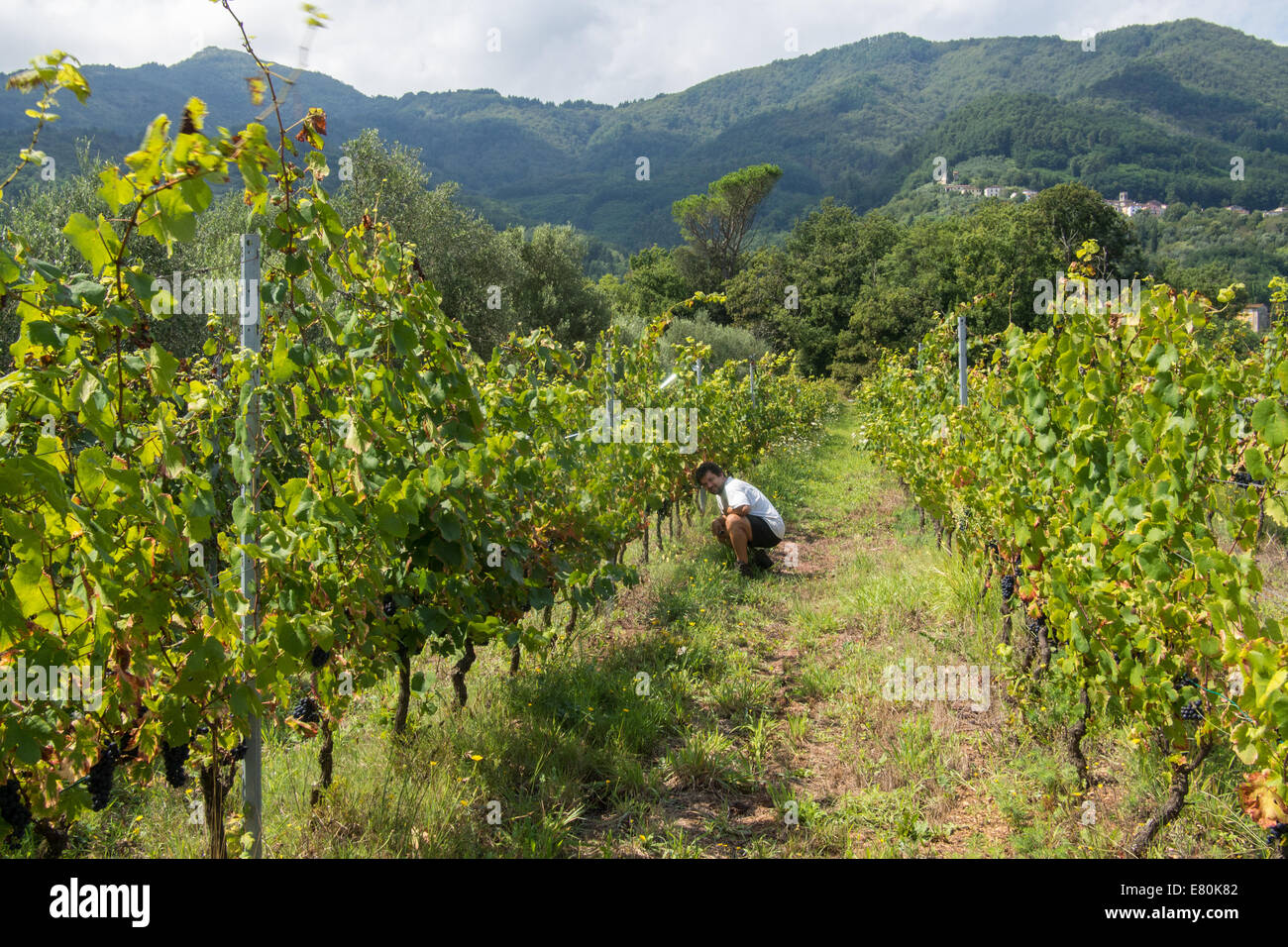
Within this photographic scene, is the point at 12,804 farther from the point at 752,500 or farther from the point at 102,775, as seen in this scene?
the point at 752,500

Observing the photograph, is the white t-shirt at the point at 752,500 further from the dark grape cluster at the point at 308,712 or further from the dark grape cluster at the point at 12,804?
the dark grape cluster at the point at 12,804

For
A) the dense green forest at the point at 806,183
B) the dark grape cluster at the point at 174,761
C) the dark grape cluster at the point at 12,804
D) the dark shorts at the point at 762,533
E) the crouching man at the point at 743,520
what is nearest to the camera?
the dark grape cluster at the point at 12,804

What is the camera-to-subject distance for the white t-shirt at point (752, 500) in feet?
20.8

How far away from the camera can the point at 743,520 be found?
6145 millimetres

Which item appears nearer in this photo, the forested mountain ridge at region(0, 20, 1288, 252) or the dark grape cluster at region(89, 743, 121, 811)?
the dark grape cluster at region(89, 743, 121, 811)

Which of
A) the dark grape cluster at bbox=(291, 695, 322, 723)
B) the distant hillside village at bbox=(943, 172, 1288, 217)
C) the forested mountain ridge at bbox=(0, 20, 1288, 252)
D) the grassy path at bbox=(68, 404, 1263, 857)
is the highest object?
the forested mountain ridge at bbox=(0, 20, 1288, 252)

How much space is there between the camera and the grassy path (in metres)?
2.60

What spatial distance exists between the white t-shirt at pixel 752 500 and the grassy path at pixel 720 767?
5.29ft

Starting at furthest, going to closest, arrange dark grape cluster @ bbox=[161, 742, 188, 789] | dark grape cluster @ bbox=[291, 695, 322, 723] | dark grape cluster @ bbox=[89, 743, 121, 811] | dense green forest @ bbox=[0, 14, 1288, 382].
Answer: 1. dense green forest @ bbox=[0, 14, 1288, 382]
2. dark grape cluster @ bbox=[291, 695, 322, 723]
3. dark grape cluster @ bbox=[161, 742, 188, 789]
4. dark grape cluster @ bbox=[89, 743, 121, 811]

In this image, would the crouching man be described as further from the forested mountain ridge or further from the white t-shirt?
the forested mountain ridge

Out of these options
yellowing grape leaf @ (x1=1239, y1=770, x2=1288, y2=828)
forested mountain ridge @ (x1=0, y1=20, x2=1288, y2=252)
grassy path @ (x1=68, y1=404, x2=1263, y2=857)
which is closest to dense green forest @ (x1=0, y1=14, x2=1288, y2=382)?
forested mountain ridge @ (x1=0, y1=20, x2=1288, y2=252)

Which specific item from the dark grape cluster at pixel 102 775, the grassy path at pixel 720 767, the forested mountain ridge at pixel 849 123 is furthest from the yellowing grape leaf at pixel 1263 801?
the forested mountain ridge at pixel 849 123

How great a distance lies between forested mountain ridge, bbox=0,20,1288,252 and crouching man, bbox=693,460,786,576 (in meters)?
40.9

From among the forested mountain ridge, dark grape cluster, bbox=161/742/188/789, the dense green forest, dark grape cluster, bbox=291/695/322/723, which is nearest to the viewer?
dark grape cluster, bbox=161/742/188/789
